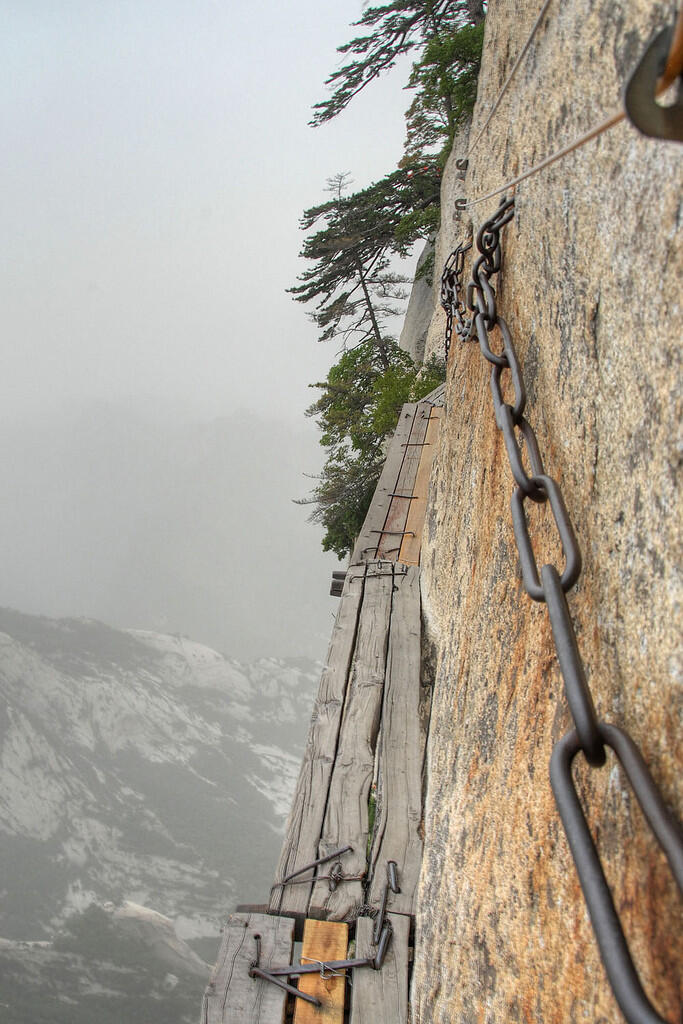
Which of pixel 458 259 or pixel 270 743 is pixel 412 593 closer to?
pixel 458 259

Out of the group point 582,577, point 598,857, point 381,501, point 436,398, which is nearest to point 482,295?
point 582,577

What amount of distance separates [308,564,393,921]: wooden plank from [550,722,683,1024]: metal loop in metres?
2.78

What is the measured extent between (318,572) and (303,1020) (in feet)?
507

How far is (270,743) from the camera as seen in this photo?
88.9 meters

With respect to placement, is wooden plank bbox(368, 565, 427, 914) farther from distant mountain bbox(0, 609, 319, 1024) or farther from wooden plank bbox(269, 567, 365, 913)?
distant mountain bbox(0, 609, 319, 1024)

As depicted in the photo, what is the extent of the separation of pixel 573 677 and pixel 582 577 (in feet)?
1.44

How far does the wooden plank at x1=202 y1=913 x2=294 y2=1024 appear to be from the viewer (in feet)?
9.05

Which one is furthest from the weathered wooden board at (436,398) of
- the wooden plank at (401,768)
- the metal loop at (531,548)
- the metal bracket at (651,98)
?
the metal bracket at (651,98)

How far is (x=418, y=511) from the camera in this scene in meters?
6.77

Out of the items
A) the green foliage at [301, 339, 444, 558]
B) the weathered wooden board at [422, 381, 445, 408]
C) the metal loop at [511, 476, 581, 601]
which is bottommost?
the metal loop at [511, 476, 581, 601]

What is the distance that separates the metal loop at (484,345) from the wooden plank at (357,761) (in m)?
2.66

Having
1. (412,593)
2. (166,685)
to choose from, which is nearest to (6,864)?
(166,685)

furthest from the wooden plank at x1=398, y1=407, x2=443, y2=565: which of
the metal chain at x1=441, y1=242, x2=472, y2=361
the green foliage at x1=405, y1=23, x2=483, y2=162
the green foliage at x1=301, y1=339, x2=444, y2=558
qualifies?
the green foliage at x1=405, y1=23, x2=483, y2=162

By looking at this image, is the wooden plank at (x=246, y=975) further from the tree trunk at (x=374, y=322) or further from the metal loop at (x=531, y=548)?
the tree trunk at (x=374, y=322)
